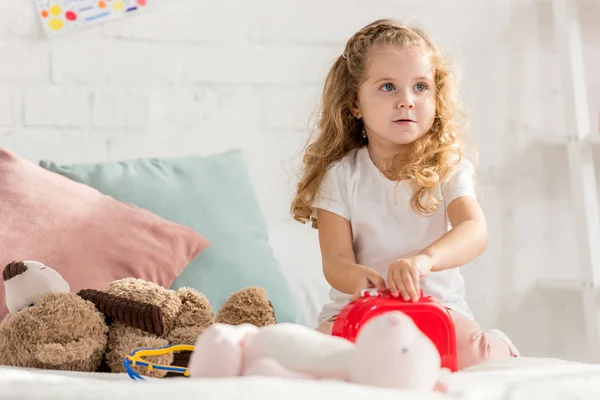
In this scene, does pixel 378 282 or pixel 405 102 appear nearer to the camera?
pixel 378 282

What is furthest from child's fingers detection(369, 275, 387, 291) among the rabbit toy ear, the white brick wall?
the white brick wall

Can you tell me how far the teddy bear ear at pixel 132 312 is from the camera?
1.15 meters

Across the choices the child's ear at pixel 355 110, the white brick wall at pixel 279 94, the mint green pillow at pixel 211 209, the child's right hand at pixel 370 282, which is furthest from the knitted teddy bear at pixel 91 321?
the white brick wall at pixel 279 94

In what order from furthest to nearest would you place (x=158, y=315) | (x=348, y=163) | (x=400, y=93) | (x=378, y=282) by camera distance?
(x=348, y=163)
(x=400, y=93)
(x=378, y=282)
(x=158, y=315)

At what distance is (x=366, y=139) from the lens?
68.0 inches

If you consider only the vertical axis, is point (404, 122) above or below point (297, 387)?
above

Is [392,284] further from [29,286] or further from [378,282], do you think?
[29,286]

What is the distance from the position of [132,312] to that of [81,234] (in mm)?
502

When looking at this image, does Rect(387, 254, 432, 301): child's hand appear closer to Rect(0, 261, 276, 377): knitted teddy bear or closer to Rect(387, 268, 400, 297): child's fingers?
Rect(387, 268, 400, 297): child's fingers

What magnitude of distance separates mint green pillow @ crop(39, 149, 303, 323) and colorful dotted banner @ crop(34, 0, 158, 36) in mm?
442

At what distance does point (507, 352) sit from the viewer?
4.85ft

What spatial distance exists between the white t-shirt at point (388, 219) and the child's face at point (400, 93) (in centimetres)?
10

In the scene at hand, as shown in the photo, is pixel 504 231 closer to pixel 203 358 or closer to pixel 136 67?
pixel 136 67

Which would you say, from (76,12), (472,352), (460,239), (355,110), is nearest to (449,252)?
(460,239)
